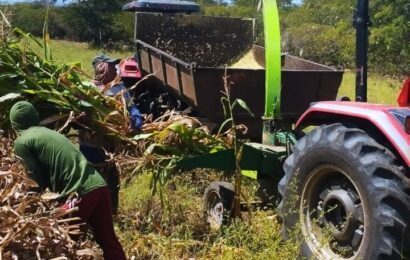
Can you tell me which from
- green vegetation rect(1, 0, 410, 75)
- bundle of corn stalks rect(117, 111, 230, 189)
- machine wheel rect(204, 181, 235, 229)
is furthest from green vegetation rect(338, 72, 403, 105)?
bundle of corn stalks rect(117, 111, 230, 189)

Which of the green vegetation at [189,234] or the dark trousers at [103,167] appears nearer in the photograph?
the green vegetation at [189,234]

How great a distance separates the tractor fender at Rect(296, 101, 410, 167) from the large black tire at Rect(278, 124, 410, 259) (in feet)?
0.33

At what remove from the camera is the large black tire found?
3.87m

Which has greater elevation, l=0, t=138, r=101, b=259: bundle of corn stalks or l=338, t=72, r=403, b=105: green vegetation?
l=0, t=138, r=101, b=259: bundle of corn stalks

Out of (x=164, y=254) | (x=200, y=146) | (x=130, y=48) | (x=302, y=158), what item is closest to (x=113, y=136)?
(x=200, y=146)

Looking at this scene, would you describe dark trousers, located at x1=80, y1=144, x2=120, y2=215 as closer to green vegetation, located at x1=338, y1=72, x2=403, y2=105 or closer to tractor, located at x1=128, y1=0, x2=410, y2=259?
tractor, located at x1=128, y1=0, x2=410, y2=259

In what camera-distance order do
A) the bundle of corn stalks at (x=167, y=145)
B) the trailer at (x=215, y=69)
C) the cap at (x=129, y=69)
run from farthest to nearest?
the cap at (x=129, y=69) → the trailer at (x=215, y=69) → the bundle of corn stalks at (x=167, y=145)

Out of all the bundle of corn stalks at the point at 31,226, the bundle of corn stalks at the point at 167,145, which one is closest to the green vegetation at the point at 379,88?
the bundle of corn stalks at the point at 167,145

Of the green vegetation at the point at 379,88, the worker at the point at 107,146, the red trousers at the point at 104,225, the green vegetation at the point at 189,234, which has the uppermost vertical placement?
the worker at the point at 107,146

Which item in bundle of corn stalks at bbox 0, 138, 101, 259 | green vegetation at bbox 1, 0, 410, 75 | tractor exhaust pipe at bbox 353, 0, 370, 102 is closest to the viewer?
bundle of corn stalks at bbox 0, 138, 101, 259

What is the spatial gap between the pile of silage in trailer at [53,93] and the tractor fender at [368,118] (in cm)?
167

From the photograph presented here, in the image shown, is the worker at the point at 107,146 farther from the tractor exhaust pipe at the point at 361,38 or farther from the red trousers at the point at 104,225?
the tractor exhaust pipe at the point at 361,38

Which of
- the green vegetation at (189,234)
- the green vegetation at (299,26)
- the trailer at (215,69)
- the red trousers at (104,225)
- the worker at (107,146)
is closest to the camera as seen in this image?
the red trousers at (104,225)

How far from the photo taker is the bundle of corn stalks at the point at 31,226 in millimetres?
3846
